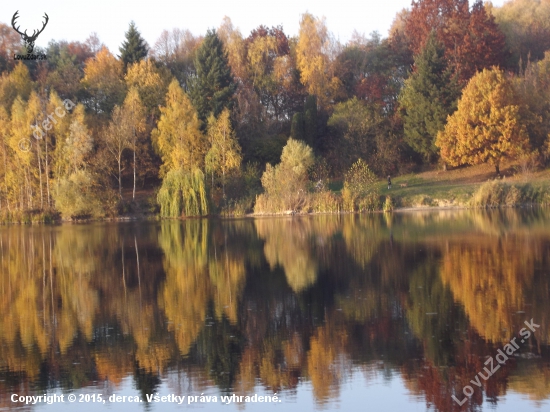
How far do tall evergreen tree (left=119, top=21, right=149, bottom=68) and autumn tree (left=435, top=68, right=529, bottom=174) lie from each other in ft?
87.2

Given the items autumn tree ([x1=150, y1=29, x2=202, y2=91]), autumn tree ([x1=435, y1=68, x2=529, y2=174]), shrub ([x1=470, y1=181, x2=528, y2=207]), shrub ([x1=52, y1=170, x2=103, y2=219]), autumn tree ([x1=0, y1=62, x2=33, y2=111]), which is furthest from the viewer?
autumn tree ([x1=150, y1=29, x2=202, y2=91])

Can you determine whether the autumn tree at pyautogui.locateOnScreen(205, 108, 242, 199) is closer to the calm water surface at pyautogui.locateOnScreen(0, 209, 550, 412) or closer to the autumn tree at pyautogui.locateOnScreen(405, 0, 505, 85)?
the autumn tree at pyautogui.locateOnScreen(405, 0, 505, 85)

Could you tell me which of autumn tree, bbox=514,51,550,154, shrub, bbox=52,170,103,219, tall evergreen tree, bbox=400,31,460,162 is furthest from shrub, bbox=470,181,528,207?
shrub, bbox=52,170,103,219

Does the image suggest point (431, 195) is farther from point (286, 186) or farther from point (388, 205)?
point (286, 186)

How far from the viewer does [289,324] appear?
448 inches

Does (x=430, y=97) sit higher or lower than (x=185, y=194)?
higher

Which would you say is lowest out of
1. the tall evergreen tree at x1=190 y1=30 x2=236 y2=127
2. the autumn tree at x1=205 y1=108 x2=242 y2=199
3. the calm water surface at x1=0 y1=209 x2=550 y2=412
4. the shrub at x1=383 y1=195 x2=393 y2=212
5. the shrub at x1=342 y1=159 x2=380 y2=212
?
the calm water surface at x1=0 y1=209 x2=550 y2=412

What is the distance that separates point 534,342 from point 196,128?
3854cm

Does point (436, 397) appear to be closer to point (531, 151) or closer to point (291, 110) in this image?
point (531, 151)

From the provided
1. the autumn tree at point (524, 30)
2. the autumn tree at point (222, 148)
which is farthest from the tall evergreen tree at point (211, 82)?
the autumn tree at point (524, 30)

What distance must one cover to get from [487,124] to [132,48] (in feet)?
96.7

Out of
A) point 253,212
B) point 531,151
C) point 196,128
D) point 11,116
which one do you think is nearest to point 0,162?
point 11,116

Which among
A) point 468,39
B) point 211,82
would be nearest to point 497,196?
point 468,39

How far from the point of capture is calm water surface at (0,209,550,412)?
27.1 feet
